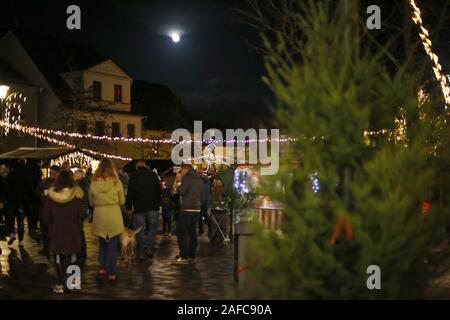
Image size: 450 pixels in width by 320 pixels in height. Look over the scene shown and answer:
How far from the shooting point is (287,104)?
217 inches

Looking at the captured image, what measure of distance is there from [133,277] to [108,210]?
127 cm

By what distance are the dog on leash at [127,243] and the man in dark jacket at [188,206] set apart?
2.70ft

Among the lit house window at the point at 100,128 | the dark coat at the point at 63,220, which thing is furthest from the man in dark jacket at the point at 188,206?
the lit house window at the point at 100,128

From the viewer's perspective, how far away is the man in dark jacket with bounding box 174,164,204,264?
11.9 metres

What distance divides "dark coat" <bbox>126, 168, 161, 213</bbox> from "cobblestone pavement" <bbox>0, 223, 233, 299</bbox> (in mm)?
1050

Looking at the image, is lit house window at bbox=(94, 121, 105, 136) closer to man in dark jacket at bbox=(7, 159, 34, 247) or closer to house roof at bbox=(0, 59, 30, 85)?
house roof at bbox=(0, 59, 30, 85)

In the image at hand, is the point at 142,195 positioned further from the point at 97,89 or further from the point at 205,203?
the point at 97,89

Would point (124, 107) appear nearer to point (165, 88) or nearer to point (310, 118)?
point (165, 88)

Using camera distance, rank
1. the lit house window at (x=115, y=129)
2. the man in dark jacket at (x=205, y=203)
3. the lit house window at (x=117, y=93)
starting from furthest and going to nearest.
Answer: the lit house window at (x=115, y=129)
the lit house window at (x=117, y=93)
the man in dark jacket at (x=205, y=203)

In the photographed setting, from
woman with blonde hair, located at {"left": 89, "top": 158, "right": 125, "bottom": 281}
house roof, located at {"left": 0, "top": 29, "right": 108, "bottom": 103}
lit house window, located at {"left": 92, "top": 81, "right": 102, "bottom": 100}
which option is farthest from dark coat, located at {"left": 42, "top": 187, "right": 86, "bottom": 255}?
lit house window, located at {"left": 92, "top": 81, "right": 102, "bottom": 100}

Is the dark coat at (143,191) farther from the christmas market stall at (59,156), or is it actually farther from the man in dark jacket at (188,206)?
the christmas market stall at (59,156)

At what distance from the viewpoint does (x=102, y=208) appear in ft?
33.1

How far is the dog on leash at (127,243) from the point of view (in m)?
11.7

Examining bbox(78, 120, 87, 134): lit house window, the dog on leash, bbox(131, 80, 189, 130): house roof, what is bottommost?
→ the dog on leash
